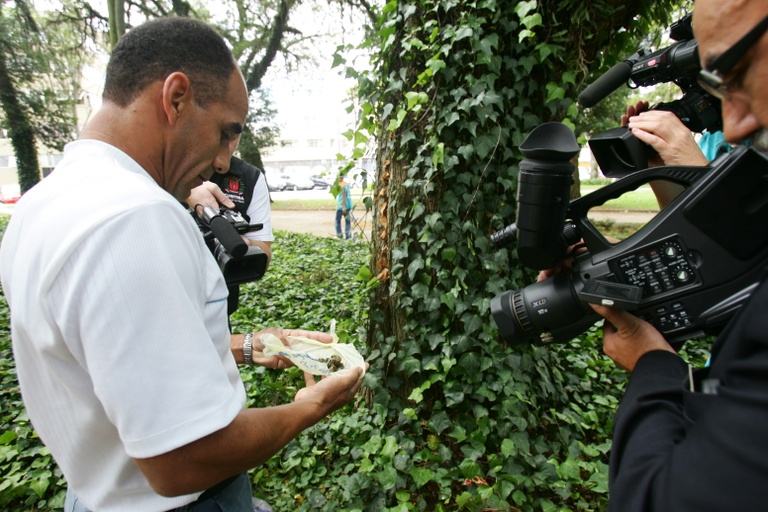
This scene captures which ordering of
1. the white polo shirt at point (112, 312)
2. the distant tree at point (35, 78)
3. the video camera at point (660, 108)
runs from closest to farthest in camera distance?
1. the white polo shirt at point (112, 312)
2. the video camera at point (660, 108)
3. the distant tree at point (35, 78)

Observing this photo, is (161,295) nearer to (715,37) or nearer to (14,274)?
(14,274)

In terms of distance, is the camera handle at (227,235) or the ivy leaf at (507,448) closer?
the camera handle at (227,235)

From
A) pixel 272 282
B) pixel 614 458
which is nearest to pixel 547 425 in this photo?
pixel 614 458

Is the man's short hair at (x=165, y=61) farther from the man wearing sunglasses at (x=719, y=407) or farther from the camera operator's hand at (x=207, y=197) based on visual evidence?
the man wearing sunglasses at (x=719, y=407)

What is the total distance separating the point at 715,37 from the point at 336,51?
2356mm

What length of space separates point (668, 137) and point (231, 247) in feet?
4.91

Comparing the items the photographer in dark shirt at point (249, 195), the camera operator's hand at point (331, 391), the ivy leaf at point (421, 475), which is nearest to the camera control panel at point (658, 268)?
the camera operator's hand at point (331, 391)

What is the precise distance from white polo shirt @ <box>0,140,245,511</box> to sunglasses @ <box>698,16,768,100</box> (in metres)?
1.06

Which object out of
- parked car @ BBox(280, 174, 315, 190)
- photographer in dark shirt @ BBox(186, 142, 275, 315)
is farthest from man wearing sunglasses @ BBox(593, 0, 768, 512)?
parked car @ BBox(280, 174, 315, 190)

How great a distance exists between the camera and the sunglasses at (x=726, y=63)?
2.51 ft

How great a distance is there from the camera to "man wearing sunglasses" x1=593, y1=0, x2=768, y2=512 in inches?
27.3

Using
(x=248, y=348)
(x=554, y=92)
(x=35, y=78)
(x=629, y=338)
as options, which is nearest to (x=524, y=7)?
(x=554, y=92)

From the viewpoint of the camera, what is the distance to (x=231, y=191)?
8.45ft

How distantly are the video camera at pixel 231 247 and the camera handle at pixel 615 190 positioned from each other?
1.05 meters
